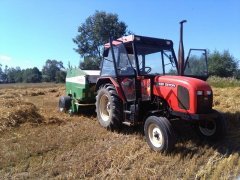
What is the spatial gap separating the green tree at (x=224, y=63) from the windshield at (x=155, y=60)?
34379 mm

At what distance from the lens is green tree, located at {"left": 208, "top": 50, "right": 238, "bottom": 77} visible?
138ft

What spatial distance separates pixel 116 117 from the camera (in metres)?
7.79

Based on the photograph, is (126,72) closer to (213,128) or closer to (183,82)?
(183,82)

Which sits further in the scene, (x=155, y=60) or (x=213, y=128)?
(x=155, y=60)

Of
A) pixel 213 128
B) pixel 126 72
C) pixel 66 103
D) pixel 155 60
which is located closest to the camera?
pixel 213 128

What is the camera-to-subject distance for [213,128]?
720 cm

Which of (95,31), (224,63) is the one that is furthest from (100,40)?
(224,63)

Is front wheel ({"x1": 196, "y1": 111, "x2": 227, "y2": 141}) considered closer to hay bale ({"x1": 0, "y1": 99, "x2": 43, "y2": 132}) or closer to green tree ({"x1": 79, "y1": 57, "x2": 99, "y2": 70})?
hay bale ({"x1": 0, "y1": 99, "x2": 43, "y2": 132})

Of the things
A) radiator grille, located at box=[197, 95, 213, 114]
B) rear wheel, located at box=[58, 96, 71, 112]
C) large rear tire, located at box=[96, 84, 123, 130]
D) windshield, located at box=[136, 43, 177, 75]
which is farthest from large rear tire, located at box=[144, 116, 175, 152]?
rear wheel, located at box=[58, 96, 71, 112]

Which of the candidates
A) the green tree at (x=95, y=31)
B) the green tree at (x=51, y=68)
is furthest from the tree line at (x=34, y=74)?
the green tree at (x=95, y=31)

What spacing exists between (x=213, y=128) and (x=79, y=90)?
470 cm

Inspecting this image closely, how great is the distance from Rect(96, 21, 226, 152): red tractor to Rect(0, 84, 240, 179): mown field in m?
0.38

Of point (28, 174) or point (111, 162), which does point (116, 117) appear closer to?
point (111, 162)

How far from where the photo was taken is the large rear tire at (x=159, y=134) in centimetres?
623
